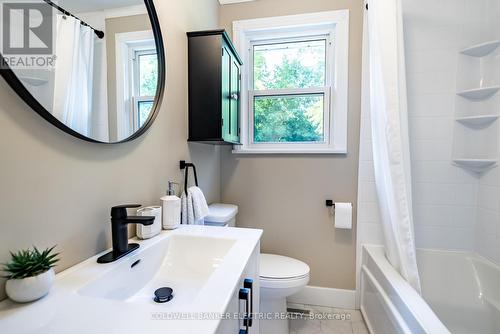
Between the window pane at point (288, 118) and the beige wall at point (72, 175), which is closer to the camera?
the beige wall at point (72, 175)

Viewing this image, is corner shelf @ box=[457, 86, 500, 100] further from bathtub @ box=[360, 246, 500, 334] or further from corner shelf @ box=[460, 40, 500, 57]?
bathtub @ box=[360, 246, 500, 334]

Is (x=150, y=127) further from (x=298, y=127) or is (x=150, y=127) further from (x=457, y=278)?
(x=457, y=278)

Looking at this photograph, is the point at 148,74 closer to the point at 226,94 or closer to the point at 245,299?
the point at 226,94

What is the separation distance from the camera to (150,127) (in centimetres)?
109

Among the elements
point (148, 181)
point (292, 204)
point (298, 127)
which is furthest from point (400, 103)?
point (148, 181)

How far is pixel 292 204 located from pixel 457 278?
3.96 feet

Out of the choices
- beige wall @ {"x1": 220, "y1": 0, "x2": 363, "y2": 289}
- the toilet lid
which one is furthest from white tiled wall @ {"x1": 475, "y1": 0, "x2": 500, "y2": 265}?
the toilet lid

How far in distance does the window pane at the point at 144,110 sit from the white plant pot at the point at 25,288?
2.12 ft

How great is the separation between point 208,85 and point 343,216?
1.32m

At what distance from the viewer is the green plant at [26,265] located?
0.54 meters

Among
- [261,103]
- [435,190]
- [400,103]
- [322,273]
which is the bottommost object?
[322,273]

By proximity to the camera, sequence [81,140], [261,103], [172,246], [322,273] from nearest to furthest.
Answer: [81,140] < [172,246] < [322,273] < [261,103]

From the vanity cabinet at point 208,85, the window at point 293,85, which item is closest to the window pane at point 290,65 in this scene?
the window at point 293,85

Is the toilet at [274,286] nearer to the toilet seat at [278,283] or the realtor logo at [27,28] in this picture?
the toilet seat at [278,283]
